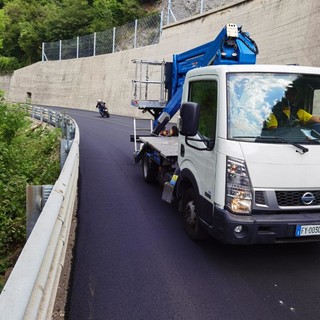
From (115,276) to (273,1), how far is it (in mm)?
18500

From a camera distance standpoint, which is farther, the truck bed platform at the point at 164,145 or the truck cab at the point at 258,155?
the truck bed platform at the point at 164,145

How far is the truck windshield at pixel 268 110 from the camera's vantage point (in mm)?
4273

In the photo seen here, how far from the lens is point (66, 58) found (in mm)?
47344

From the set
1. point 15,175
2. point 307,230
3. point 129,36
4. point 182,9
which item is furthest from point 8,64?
point 307,230

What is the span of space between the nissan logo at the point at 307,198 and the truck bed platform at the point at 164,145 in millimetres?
2830

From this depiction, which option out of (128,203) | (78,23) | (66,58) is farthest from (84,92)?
(128,203)

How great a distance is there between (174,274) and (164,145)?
3.81 metres

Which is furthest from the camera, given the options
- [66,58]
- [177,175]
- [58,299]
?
[66,58]

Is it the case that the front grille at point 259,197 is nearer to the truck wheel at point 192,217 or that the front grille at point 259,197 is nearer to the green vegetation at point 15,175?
the truck wheel at point 192,217

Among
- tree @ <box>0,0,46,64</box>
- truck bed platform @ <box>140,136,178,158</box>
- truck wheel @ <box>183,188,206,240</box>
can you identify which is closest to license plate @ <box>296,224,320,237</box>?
truck wheel @ <box>183,188,206,240</box>

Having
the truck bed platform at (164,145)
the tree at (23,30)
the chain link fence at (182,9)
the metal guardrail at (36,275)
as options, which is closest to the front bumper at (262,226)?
the metal guardrail at (36,275)

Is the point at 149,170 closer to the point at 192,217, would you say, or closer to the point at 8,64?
the point at 192,217

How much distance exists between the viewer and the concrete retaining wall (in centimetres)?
1630

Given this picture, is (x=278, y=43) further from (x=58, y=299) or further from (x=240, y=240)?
(x=58, y=299)
